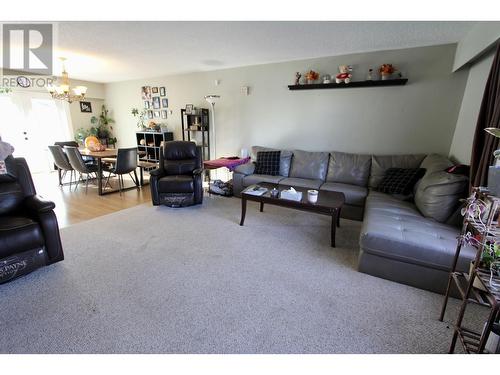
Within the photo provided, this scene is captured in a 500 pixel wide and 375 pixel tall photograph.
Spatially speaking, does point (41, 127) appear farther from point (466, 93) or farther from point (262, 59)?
point (466, 93)

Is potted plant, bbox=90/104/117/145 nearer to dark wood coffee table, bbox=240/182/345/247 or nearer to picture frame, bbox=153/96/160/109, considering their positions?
picture frame, bbox=153/96/160/109

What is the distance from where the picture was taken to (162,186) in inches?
138

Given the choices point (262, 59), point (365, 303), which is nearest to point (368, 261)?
point (365, 303)

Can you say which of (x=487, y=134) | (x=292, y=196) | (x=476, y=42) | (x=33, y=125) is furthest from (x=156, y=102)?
(x=487, y=134)

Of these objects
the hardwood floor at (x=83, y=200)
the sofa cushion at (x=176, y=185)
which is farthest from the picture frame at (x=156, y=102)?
the sofa cushion at (x=176, y=185)

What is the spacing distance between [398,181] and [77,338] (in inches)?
138

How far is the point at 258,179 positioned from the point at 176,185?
1.30 meters

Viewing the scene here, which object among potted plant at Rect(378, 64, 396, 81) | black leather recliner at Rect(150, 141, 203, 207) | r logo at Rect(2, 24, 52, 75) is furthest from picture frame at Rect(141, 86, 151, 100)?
potted plant at Rect(378, 64, 396, 81)

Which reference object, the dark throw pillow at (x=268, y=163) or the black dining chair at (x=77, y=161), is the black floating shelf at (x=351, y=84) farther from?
the black dining chair at (x=77, y=161)

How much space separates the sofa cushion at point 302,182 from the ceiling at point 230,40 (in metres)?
1.93

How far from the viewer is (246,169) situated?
4.06 meters

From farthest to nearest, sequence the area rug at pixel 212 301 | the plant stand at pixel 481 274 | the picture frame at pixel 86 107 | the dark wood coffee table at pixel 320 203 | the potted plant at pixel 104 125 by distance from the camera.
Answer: the potted plant at pixel 104 125 < the picture frame at pixel 86 107 < the dark wood coffee table at pixel 320 203 < the area rug at pixel 212 301 < the plant stand at pixel 481 274

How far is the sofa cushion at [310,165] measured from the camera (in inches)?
150

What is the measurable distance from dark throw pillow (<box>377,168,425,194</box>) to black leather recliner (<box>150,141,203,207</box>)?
8.75 feet
